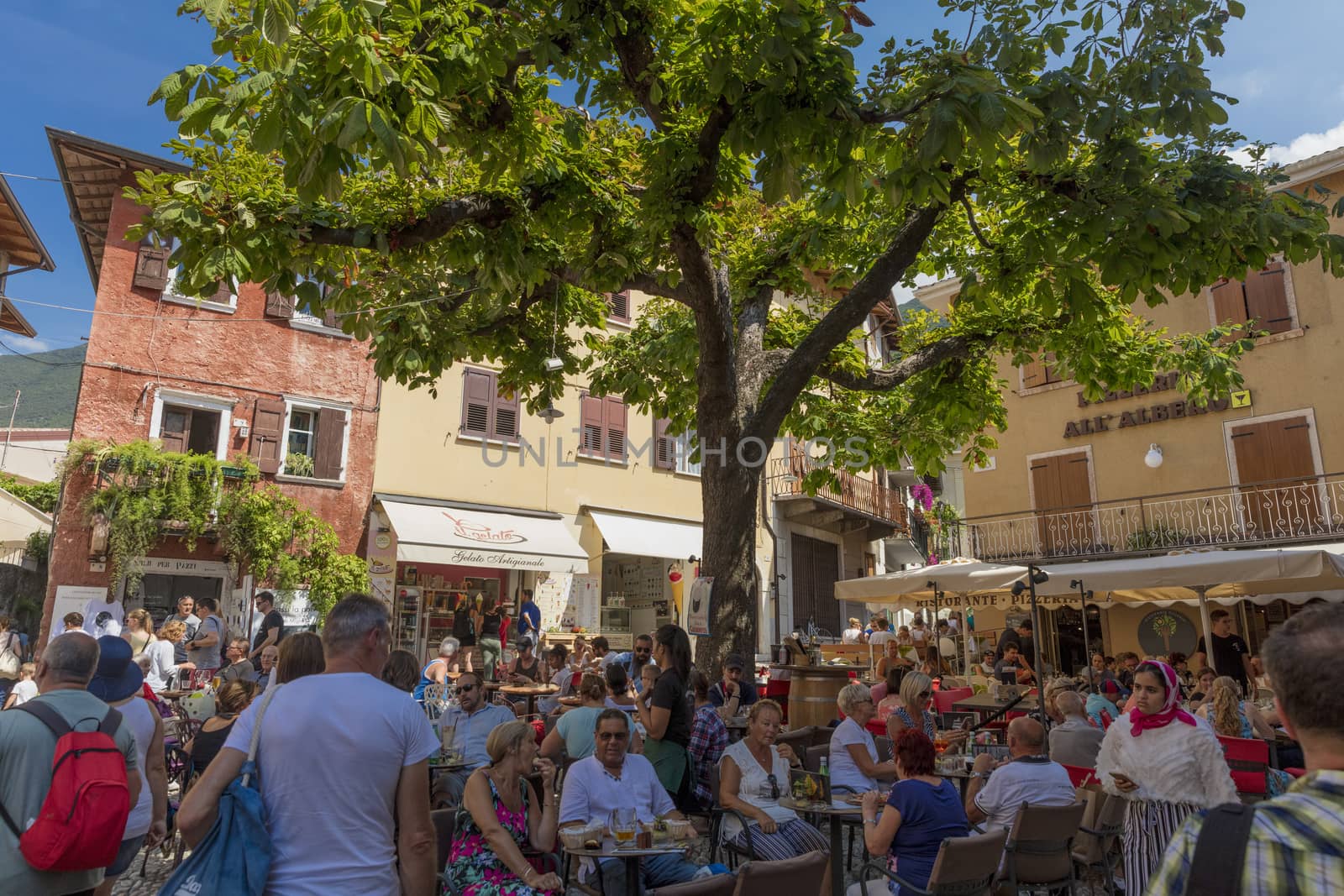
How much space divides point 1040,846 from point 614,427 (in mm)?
16862

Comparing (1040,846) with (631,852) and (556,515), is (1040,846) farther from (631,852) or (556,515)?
(556,515)

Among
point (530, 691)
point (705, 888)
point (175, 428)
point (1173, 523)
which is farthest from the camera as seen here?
point (1173, 523)

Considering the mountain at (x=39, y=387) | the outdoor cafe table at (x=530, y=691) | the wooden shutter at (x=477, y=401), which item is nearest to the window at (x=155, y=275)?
the wooden shutter at (x=477, y=401)

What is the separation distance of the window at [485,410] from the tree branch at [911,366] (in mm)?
10669

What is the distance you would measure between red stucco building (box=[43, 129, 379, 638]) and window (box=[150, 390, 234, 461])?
2 cm

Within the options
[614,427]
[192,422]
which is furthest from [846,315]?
[614,427]

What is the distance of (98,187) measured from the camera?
16641mm

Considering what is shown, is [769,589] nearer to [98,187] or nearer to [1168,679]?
[98,187]

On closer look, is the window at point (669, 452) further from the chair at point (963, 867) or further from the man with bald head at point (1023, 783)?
the chair at point (963, 867)

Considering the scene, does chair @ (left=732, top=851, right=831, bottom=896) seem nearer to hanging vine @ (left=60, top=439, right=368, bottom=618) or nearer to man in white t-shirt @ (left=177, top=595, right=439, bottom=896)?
man in white t-shirt @ (left=177, top=595, right=439, bottom=896)

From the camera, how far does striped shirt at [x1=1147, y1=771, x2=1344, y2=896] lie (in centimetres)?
132

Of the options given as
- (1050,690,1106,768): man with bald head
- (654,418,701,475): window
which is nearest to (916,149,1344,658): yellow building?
(654,418,701,475): window

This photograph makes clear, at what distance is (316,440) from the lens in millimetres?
17219

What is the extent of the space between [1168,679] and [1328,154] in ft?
55.9
